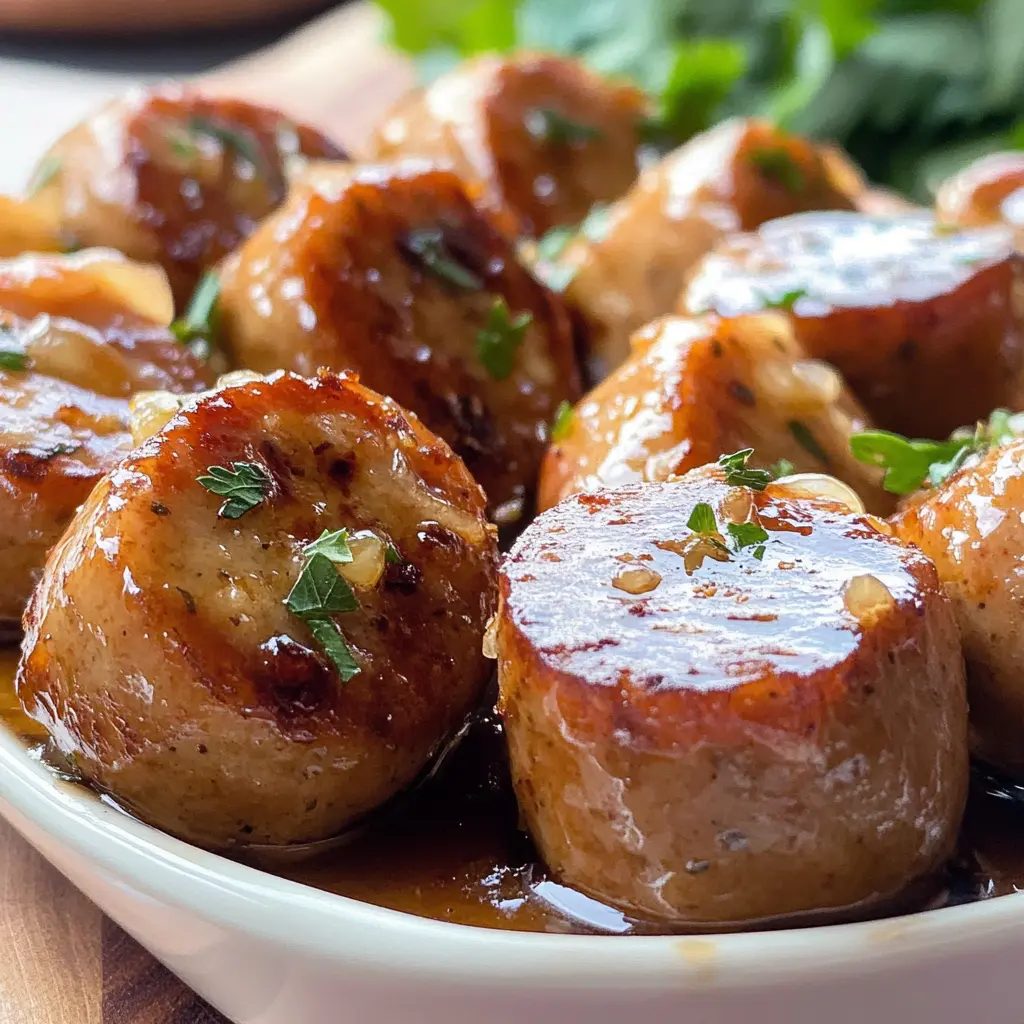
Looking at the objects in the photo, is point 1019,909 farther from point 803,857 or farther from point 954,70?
point 954,70

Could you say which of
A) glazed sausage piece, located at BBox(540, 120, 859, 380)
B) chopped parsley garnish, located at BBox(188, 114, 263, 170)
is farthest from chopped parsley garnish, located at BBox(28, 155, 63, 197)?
glazed sausage piece, located at BBox(540, 120, 859, 380)

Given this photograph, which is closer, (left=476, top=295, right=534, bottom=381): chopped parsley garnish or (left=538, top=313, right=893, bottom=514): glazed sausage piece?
(left=538, top=313, right=893, bottom=514): glazed sausage piece

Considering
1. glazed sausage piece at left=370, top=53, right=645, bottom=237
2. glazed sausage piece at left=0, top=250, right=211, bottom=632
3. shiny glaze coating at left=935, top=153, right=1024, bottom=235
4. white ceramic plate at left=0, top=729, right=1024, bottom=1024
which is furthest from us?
glazed sausage piece at left=370, top=53, right=645, bottom=237

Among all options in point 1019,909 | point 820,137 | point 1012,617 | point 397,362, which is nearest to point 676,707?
point 1019,909

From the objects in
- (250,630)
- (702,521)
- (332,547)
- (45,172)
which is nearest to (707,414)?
(702,521)

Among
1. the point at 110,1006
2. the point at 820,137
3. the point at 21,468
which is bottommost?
the point at 820,137

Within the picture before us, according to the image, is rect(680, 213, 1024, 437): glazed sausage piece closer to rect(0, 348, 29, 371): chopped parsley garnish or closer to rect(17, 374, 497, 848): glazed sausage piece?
rect(17, 374, 497, 848): glazed sausage piece
